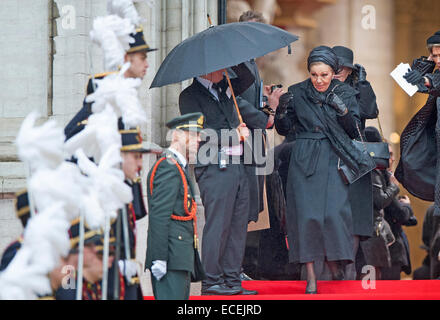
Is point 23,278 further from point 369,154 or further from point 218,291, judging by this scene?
point 369,154

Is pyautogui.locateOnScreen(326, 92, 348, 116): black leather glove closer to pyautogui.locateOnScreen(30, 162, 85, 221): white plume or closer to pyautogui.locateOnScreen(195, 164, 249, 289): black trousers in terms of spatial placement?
pyautogui.locateOnScreen(195, 164, 249, 289): black trousers

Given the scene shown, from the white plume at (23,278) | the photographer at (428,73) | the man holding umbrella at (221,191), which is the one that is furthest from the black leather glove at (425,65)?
the white plume at (23,278)

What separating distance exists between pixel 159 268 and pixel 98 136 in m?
1.34

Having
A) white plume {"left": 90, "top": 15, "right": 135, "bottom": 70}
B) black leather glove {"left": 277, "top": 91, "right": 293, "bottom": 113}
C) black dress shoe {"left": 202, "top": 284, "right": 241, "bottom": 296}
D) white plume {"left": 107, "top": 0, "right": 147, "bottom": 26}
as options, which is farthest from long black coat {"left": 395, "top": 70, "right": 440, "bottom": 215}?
white plume {"left": 90, "top": 15, "right": 135, "bottom": 70}

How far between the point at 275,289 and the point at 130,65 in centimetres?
352

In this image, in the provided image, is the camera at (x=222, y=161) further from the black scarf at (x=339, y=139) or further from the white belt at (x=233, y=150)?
the black scarf at (x=339, y=139)

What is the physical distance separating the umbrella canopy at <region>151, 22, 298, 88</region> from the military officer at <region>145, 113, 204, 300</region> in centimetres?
113

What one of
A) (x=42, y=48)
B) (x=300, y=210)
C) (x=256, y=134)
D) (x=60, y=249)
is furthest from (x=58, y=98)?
(x=60, y=249)

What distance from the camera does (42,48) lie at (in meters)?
10.2

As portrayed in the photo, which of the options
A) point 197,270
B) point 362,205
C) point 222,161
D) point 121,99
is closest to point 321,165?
point 362,205

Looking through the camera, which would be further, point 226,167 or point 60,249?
point 226,167

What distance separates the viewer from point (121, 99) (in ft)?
19.4

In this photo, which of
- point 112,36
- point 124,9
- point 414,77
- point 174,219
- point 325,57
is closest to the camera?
point 112,36
